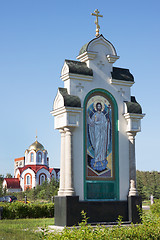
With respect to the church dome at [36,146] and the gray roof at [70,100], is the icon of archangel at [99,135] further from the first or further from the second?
the church dome at [36,146]

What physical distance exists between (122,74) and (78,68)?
2.23 m

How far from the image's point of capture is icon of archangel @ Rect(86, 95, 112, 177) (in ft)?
46.4

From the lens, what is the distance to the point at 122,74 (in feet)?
50.9

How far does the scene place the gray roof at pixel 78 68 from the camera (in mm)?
14172

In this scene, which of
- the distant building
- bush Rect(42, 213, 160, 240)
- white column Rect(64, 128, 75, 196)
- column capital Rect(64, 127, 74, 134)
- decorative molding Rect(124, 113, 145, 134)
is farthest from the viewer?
the distant building

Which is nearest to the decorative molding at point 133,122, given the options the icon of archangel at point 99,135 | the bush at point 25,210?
the icon of archangel at point 99,135

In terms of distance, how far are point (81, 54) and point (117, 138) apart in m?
3.76

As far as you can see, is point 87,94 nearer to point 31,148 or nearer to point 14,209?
point 14,209

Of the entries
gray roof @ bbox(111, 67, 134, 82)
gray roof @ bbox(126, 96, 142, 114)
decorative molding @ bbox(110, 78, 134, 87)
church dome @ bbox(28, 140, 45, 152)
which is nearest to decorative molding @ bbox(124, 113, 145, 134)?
gray roof @ bbox(126, 96, 142, 114)

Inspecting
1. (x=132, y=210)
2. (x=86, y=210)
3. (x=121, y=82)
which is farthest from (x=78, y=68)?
(x=132, y=210)

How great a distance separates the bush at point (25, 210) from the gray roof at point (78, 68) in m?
7.50

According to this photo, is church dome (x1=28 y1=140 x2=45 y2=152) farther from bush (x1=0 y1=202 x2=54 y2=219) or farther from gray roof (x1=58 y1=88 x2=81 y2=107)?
gray roof (x1=58 y1=88 x2=81 y2=107)

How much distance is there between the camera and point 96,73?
14.8 m

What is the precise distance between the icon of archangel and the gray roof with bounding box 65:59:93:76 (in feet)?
3.43
